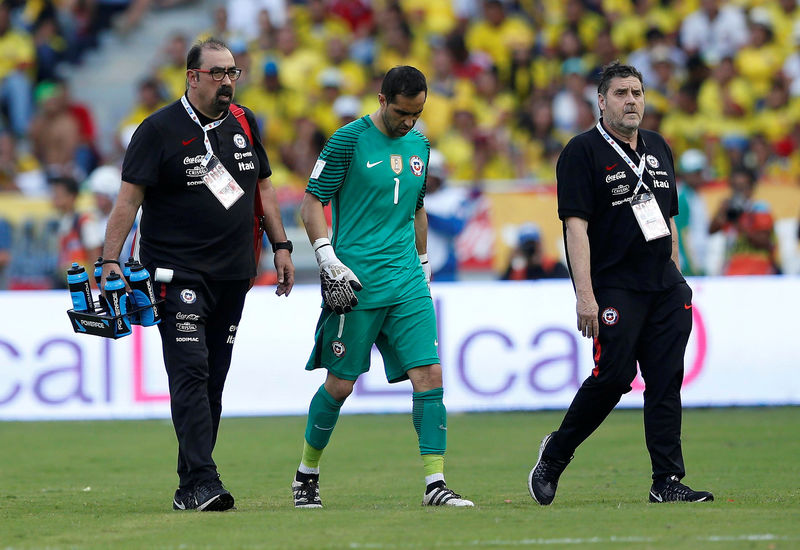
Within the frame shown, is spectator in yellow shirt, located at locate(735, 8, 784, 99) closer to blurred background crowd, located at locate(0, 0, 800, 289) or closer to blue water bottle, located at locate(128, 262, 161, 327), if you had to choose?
blurred background crowd, located at locate(0, 0, 800, 289)

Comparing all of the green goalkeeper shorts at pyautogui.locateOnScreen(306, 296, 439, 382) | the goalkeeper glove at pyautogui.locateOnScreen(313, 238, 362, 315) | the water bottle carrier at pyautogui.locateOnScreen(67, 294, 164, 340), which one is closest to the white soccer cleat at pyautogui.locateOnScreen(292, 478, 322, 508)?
the green goalkeeper shorts at pyautogui.locateOnScreen(306, 296, 439, 382)

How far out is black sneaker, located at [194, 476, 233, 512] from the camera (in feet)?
23.3

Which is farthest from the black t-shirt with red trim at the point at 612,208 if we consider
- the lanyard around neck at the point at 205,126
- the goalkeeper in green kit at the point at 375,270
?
the lanyard around neck at the point at 205,126

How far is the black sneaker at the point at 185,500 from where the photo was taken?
7250 millimetres

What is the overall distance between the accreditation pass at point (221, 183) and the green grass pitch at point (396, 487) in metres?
1.62

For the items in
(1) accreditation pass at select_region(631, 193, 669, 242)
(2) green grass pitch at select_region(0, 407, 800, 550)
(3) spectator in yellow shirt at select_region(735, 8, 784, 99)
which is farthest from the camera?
(3) spectator in yellow shirt at select_region(735, 8, 784, 99)

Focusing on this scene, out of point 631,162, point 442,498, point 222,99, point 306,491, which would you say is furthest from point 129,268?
point 631,162

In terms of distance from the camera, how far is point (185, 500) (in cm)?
729

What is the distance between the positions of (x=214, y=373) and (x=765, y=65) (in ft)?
42.7

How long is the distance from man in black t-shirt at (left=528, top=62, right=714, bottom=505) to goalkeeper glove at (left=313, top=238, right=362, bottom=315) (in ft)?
3.74

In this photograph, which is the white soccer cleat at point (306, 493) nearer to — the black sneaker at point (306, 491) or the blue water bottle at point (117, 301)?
the black sneaker at point (306, 491)

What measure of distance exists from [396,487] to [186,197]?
2394 millimetres

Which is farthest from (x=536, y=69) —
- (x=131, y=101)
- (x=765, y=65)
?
(x=131, y=101)

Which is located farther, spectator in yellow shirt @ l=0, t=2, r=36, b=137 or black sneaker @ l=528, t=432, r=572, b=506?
spectator in yellow shirt @ l=0, t=2, r=36, b=137
